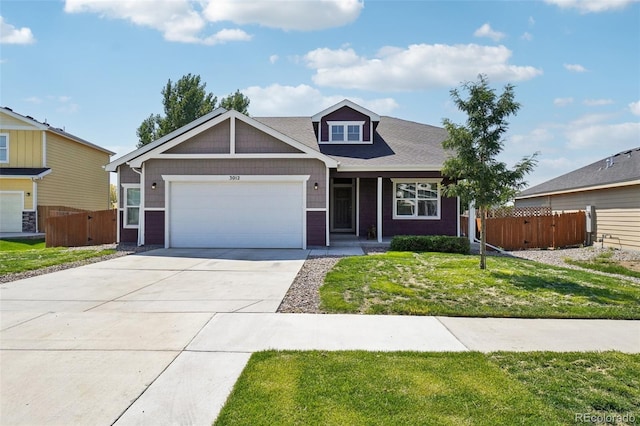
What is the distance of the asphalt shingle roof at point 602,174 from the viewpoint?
1534 centimetres

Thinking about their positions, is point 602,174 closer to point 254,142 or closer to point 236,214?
point 254,142

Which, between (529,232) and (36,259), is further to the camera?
(529,232)

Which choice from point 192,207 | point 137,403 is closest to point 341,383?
point 137,403

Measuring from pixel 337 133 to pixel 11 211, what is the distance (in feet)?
56.9

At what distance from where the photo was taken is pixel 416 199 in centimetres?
1599

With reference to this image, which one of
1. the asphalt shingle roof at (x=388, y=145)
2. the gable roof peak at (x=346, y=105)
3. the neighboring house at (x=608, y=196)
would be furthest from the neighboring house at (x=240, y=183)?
the neighboring house at (x=608, y=196)

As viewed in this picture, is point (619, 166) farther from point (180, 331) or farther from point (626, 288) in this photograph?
point (180, 331)

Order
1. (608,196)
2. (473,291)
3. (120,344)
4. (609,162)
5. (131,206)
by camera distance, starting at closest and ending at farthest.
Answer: (120,344)
(473,291)
(608,196)
(131,206)
(609,162)

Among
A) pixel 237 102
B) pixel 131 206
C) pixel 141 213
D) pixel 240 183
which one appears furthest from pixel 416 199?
pixel 237 102

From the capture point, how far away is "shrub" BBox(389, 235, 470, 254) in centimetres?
1276

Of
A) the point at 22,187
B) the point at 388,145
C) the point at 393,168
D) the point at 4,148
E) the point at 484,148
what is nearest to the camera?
the point at 484,148

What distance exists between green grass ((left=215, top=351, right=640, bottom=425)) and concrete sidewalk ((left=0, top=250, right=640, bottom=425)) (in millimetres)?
287

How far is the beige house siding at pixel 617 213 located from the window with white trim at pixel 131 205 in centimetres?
1840

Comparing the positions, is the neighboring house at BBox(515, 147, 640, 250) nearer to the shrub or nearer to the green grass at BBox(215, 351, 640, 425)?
the shrub
